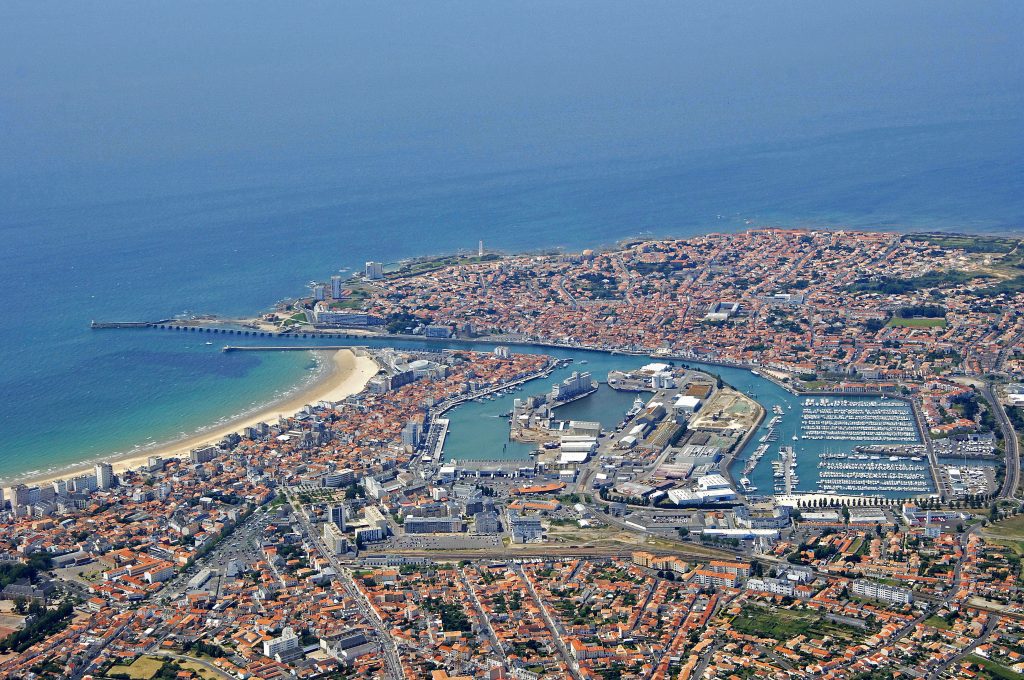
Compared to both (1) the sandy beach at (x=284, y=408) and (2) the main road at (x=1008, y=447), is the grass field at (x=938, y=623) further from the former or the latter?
(1) the sandy beach at (x=284, y=408)

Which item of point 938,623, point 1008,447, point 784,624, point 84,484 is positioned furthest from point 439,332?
point 938,623

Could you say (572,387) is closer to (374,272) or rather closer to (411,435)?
(411,435)

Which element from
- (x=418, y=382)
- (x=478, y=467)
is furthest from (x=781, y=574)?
(x=418, y=382)

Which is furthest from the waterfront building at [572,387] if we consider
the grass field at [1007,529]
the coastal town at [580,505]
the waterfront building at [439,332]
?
the grass field at [1007,529]

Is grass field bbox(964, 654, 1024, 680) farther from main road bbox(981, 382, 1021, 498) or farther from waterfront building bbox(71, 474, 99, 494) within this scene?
waterfront building bbox(71, 474, 99, 494)

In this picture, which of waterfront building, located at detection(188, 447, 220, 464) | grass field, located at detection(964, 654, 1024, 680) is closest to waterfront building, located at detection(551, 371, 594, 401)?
waterfront building, located at detection(188, 447, 220, 464)

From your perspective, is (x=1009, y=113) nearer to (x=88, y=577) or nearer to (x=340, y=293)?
(x=340, y=293)

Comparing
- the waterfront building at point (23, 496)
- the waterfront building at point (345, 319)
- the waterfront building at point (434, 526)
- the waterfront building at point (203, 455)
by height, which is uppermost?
the waterfront building at point (345, 319)
